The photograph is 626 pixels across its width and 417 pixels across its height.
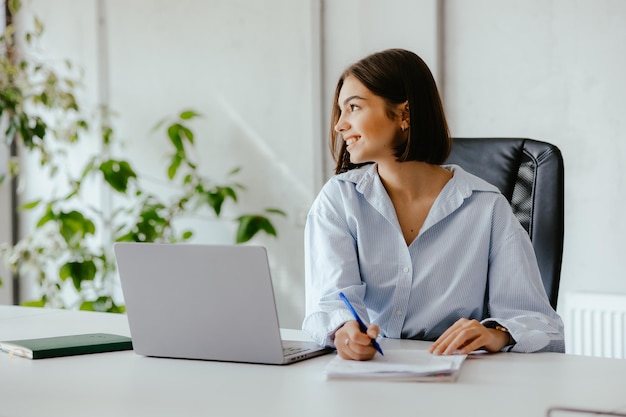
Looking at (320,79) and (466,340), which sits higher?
(320,79)

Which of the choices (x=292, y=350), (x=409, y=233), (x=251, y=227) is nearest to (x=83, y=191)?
(x=251, y=227)

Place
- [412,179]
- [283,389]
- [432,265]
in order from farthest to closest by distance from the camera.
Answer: [412,179] → [432,265] → [283,389]

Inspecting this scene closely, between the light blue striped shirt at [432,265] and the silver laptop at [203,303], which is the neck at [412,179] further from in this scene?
the silver laptop at [203,303]

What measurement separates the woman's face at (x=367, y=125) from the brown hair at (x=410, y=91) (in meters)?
0.02

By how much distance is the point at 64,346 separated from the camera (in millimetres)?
1692

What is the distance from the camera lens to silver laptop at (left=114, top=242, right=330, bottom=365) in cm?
148

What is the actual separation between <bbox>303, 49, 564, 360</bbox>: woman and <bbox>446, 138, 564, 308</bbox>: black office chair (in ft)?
0.62

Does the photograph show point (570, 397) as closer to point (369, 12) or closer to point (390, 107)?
point (390, 107)

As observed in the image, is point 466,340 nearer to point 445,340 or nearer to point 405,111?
point 445,340

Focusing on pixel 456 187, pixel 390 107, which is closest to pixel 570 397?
pixel 456 187

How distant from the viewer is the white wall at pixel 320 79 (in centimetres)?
296

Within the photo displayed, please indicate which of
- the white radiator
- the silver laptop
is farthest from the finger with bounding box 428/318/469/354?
the white radiator

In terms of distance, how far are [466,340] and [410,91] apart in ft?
1.91

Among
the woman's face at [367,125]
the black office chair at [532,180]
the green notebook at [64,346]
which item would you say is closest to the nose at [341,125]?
the woman's face at [367,125]
